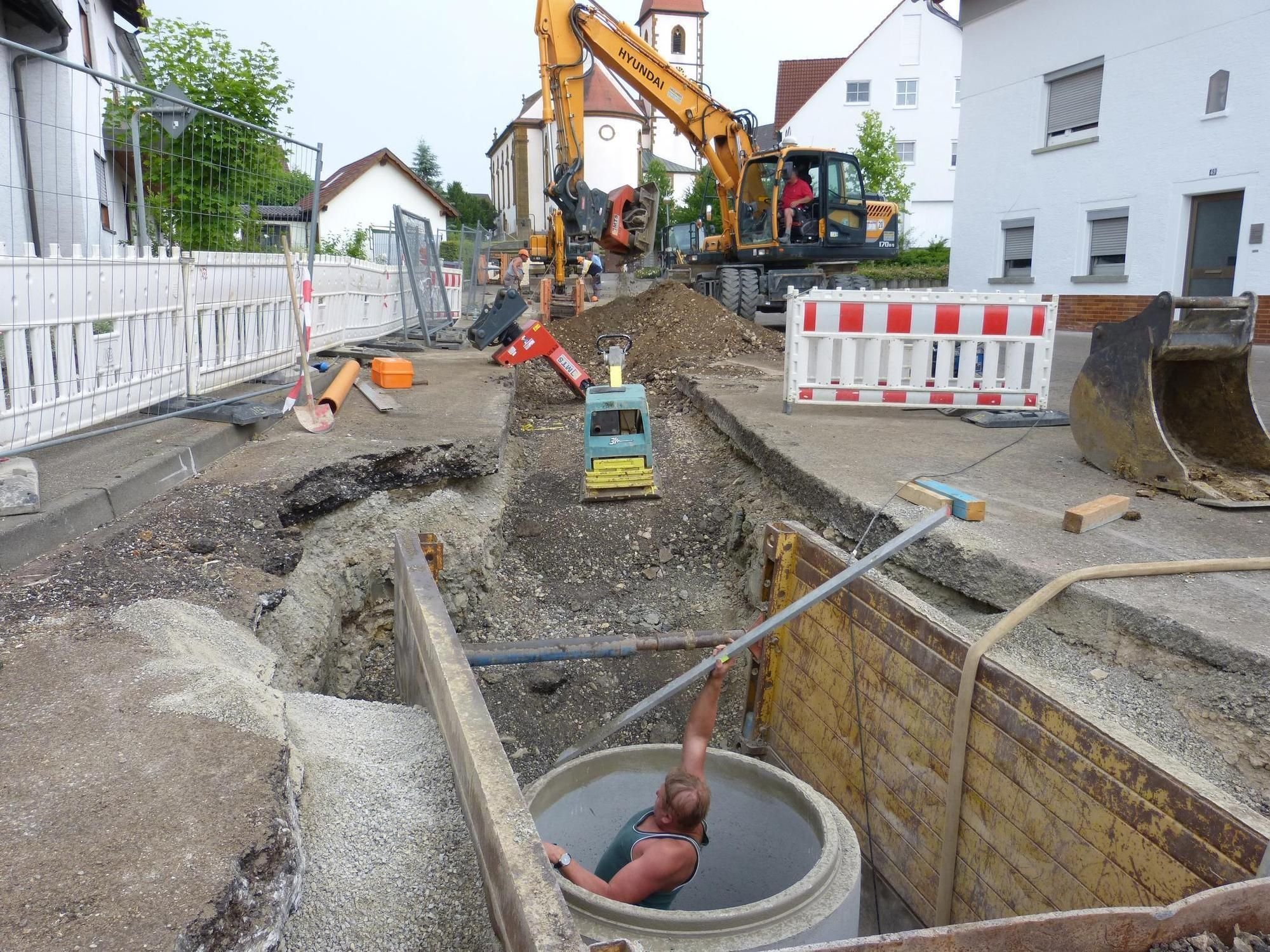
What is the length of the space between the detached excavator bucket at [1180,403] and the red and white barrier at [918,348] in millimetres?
1551

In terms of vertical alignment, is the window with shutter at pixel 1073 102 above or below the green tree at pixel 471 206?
below

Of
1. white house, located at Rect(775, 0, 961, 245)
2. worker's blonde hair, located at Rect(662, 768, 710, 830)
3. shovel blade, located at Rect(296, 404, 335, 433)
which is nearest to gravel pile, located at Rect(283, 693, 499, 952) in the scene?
worker's blonde hair, located at Rect(662, 768, 710, 830)

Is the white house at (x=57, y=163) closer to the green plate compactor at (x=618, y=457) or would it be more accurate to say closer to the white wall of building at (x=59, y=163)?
the white wall of building at (x=59, y=163)

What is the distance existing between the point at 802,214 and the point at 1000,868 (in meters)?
13.2

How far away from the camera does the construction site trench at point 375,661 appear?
1.95m

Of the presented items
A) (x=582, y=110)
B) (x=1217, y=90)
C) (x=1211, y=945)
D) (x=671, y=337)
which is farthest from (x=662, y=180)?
(x=1211, y=945)

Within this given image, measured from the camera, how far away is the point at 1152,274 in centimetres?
1371

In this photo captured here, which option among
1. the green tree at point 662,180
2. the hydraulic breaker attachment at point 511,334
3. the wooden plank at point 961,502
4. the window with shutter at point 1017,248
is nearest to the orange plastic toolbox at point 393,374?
the hydraulic breaker attachment at point 511,334

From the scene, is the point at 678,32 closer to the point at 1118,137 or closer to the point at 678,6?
the point at 678,6

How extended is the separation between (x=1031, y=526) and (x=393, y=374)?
5819 mm

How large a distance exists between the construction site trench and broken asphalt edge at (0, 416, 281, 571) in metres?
0.10

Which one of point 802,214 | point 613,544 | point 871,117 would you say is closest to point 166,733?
point 613,544

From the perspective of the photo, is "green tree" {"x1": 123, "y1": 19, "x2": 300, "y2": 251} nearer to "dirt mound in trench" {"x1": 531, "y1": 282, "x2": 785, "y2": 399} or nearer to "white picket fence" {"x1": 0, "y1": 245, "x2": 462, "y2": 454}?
"white picket fence" {"x1": 0, "y1": 245, "x2": 462, "y2": 454}

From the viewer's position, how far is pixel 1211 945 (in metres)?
1.80
